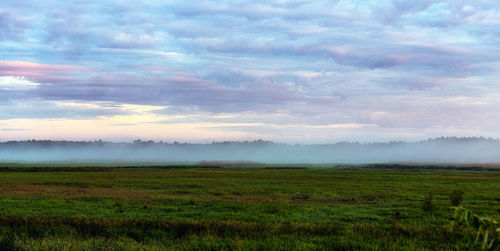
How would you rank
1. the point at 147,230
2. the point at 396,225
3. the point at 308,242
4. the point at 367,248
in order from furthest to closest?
1. the point at 396,225
2. the point at 147,230
3. the point at 308,242
4. the point at 367,248

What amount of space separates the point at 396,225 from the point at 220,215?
8.91 m

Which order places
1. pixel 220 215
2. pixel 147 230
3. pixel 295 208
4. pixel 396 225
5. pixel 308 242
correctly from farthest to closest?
pixel 295 208, pixel 220 215, pixel 396 225, pixel 147 230, pixel 308 242

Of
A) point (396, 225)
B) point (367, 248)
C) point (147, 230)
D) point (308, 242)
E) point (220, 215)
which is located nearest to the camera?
point (367, 248)

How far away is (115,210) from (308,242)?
14316 millimetres

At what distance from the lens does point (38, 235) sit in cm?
1608

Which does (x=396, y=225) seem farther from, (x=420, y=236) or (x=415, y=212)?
(x=415, y=212)

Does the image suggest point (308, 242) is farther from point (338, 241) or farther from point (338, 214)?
point (338, 214)

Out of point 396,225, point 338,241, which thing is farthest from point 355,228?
point 338,241

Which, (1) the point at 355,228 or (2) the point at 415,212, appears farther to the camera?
(2) the point at 415,212

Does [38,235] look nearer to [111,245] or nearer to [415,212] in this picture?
[111,245]

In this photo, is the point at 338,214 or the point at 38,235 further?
the point at 338,214

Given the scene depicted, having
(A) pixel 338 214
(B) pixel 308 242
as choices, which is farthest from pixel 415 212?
(B) pixel 308 242

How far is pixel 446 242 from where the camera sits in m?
14.2

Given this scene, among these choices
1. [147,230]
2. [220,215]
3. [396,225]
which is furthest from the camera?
[220,215]
